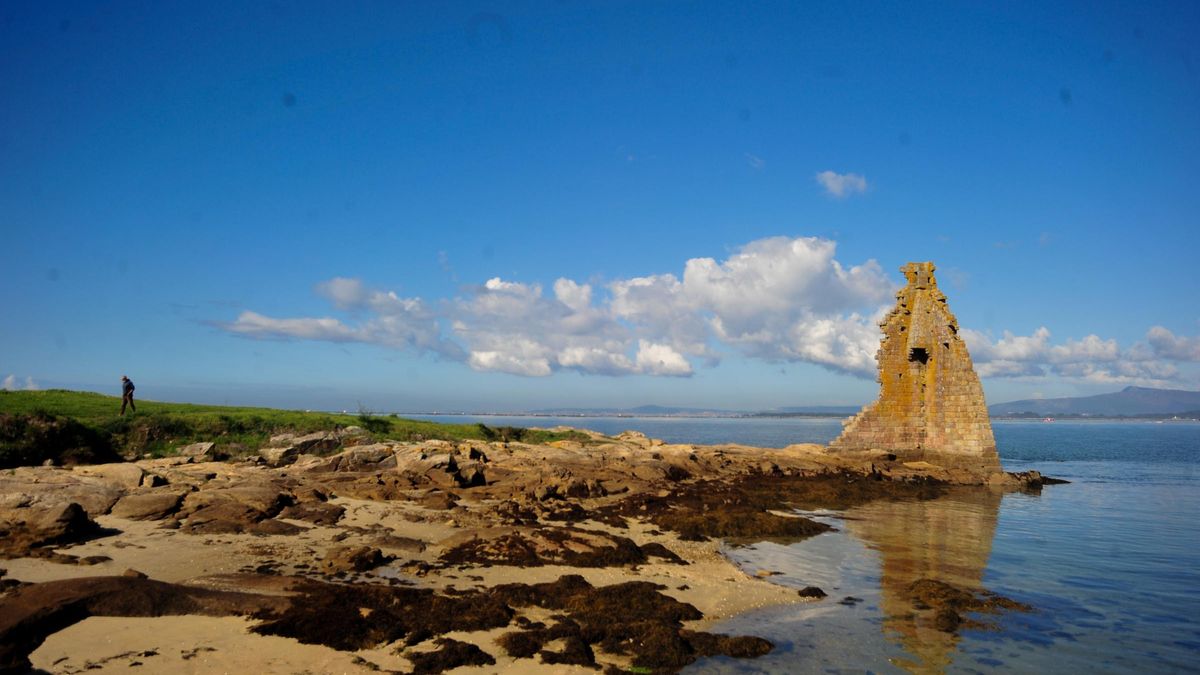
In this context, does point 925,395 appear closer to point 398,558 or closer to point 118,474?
point 398,558

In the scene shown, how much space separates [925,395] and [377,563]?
2879 cm

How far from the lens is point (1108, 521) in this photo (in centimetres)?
2169

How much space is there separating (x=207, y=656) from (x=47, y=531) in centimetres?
810

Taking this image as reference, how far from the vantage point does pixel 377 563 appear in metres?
12.9

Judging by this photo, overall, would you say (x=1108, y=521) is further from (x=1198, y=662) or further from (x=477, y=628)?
(x=477, y=628)

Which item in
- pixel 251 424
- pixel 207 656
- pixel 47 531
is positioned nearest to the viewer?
pixel 207 656

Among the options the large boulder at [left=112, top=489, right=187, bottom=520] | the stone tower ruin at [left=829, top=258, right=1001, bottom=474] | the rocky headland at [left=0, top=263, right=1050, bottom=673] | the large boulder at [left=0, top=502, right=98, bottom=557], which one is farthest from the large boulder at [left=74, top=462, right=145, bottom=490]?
the stone tower ruin at [left=829, top=258, right=1001, bottom=474]

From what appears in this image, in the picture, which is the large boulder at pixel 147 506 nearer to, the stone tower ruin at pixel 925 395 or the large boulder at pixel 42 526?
the large boulder at pixel 42 526

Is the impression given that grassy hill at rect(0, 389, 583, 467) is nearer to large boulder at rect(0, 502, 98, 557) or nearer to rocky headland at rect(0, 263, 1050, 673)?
rocky headland at rect(0, 263, 1050, 673)

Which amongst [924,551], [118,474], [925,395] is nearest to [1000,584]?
[924,551]

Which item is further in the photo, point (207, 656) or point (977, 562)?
point (977, 562)

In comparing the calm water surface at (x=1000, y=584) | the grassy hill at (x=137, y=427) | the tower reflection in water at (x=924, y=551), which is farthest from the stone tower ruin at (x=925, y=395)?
the grassy hill at (x=137, y=427)

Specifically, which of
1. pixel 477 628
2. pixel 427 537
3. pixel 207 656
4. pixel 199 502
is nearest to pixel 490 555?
pixel 427 537

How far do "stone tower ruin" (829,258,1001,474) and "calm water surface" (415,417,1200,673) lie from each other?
6.12 metres
